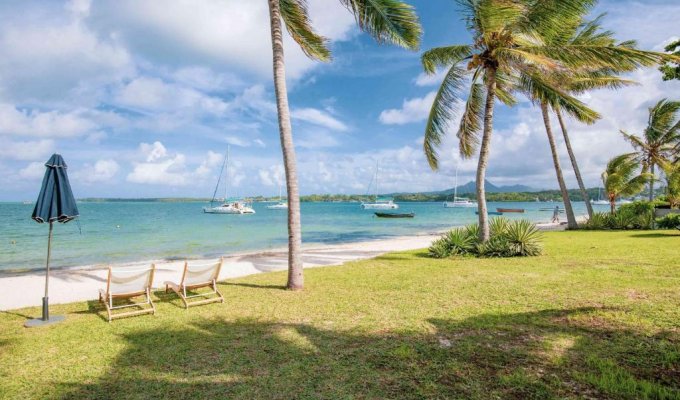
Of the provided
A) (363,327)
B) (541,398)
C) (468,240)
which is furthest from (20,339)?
(468,240)

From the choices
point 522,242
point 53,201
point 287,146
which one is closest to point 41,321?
point 53,201

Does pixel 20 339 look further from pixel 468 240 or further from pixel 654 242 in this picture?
pixel 654 242

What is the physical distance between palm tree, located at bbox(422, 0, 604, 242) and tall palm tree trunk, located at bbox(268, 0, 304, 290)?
5.75 meters

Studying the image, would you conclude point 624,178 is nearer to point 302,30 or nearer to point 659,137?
point 659,137

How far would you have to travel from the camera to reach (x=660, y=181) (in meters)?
24.0

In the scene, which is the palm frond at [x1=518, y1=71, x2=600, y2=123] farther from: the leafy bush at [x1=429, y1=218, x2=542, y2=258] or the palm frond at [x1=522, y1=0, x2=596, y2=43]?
the leafy bush at [x1=429, y1=218, x2=542, y2=258]

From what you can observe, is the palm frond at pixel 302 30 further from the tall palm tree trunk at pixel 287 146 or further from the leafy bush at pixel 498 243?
the leafy bush at pixel 498 243

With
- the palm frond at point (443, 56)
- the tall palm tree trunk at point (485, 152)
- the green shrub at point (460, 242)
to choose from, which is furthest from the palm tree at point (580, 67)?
the green shrub at point (460, 242)

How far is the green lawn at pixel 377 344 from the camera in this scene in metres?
3.55

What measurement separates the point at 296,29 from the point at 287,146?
2975 mm

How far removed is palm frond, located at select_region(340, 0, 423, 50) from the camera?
25.8ft

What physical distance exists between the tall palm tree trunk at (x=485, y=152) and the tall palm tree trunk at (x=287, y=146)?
21.8 ft

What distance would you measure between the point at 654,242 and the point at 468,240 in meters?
7.14

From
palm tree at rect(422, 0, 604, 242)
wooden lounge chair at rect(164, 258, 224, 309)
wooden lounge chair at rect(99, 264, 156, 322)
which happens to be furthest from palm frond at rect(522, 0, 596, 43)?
wooden lounge chair at rect(99, 264, 156, 322)
